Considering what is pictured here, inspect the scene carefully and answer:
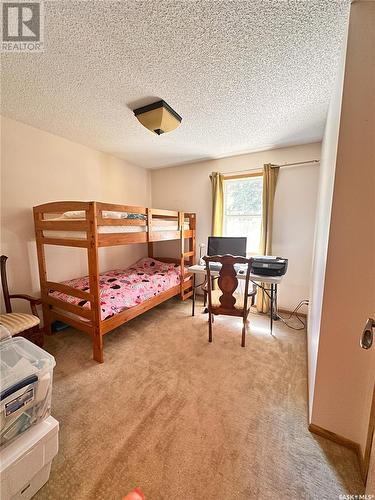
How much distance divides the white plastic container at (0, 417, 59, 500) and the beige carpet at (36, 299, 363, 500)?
0.10 m

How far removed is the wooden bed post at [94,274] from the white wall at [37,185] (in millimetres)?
1056

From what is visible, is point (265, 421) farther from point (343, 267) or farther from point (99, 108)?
point (99, 108)

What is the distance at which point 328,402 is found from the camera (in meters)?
1.19

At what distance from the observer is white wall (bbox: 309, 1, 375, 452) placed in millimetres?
969

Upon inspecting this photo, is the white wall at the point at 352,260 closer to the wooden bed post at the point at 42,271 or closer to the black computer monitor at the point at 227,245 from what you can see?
the black computer monitor at the point at 227,245

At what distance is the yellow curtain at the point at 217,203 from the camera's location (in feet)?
10.5

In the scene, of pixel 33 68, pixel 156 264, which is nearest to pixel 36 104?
pixel 33 68

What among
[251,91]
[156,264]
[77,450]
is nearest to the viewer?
[77,450]

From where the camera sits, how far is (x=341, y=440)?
117 cm

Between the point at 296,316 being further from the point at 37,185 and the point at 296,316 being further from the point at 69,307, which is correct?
the point at 37,185

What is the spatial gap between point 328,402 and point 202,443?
31.6 inches

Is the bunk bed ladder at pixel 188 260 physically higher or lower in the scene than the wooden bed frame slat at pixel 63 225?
lower

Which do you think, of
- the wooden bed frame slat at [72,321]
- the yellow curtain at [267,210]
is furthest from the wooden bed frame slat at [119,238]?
the yellow curtain at [267,210]

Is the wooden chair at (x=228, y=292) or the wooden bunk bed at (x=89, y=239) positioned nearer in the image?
the wooden bunk bed at (x=89, y=239)
